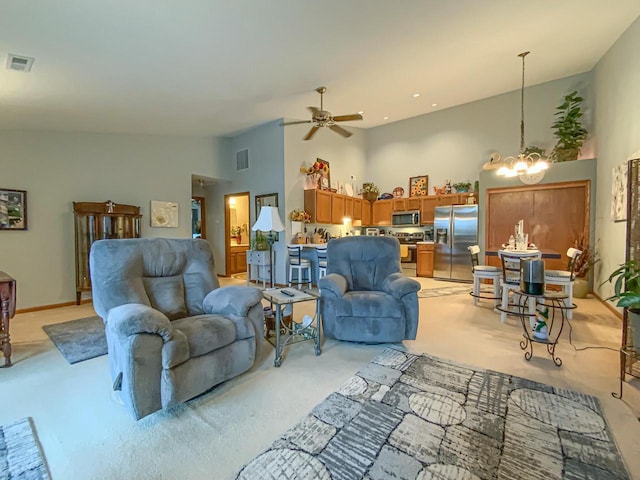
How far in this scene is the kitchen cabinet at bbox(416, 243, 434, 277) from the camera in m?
6.88

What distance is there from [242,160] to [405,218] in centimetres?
417

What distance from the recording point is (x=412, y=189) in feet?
24.9

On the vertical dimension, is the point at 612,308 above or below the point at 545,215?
below

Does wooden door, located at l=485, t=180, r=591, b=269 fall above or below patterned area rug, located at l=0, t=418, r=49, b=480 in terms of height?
above

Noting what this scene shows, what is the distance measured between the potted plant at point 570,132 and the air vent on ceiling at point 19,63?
743cm

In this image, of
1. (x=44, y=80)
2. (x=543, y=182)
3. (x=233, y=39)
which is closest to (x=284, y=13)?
(x=233, y=39)

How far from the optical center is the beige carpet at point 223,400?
146 centimetres

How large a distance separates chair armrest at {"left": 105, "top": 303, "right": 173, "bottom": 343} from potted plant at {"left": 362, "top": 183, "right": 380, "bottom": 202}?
22.3 feet

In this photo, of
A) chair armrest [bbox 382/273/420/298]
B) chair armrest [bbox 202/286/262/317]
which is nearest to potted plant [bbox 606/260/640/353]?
chair armrest [bbox 382/273/420/298]

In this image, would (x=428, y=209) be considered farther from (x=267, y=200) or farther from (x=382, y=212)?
(x=267, y=200)

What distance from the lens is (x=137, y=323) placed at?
1665mm

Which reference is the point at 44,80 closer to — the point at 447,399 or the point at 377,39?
the point at 377,39

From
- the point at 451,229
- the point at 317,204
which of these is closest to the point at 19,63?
the point at 317,204

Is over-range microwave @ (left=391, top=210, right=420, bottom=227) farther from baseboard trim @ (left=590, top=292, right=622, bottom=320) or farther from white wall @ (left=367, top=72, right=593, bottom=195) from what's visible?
baseboard trim @ (left=590, top=292, right=622, bottom=320)
